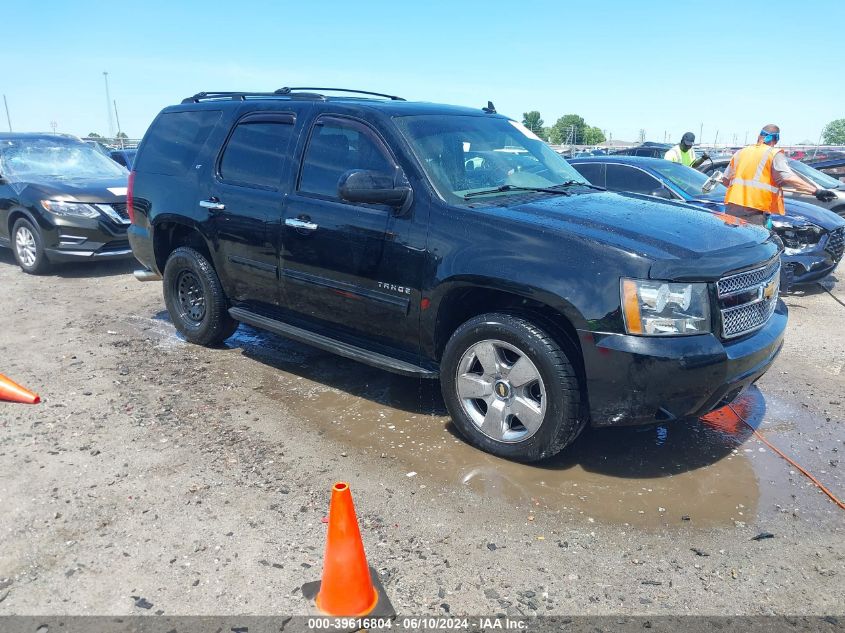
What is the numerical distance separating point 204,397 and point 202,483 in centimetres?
133

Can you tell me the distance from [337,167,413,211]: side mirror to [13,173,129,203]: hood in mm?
6304

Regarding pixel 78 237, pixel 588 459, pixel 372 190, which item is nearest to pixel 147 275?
pixel 78 237

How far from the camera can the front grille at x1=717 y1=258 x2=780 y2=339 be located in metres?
3.51

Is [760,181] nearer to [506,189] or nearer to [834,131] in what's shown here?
[506,189]

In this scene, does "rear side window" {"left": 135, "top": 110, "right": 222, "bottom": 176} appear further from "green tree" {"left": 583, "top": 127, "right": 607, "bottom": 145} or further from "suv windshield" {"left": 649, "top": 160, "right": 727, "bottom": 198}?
"green tree" {"left": 583, "top": 127, "right": 607, "bottom": 145}

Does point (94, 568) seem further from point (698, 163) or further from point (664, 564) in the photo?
point (698, 163)

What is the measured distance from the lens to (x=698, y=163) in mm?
10781

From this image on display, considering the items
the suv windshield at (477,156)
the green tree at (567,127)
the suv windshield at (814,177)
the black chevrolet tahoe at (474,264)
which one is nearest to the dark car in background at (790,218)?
the suv windshield at (814,177)

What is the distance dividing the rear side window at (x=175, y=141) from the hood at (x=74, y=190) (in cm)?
340

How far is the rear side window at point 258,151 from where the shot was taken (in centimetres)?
484

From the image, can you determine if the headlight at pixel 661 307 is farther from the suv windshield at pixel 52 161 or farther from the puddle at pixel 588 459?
the suv windshield at pixel 52 161

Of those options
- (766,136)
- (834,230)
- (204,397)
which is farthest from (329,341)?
(834,230)

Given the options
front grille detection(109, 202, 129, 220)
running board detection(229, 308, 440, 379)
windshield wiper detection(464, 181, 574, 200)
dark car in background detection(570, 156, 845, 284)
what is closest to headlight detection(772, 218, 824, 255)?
dark car in background detection(570, 156, 845, 284)

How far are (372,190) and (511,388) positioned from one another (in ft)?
4.60
